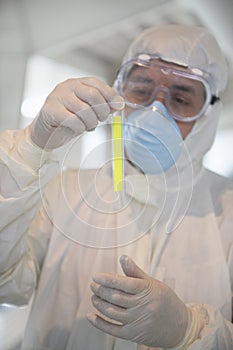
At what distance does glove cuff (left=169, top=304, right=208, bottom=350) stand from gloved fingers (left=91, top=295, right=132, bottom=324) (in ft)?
0.43

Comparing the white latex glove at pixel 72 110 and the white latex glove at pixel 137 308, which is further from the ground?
the white latex glove at pixel 72 110

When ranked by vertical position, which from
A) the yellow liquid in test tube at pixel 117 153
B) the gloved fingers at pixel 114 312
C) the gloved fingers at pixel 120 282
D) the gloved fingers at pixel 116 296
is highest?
the yellow liquid in test tube at pixel 117 153

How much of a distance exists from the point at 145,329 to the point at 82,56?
0.82 metres

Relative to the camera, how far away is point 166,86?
44.5 inches

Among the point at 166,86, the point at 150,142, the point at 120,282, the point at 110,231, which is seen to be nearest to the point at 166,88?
the point at 166,86

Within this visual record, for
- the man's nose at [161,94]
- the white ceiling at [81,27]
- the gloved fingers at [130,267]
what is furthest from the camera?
the white ceiling at [81,27]

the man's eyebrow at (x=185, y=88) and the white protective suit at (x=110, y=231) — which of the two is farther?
the man's eyebrow at (x=185, y=88)

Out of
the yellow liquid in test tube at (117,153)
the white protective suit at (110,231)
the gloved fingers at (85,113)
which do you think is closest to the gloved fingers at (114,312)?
the white protective suit at (110,231)

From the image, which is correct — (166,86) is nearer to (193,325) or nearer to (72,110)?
(72,110)

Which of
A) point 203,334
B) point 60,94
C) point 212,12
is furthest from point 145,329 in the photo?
point 212,12

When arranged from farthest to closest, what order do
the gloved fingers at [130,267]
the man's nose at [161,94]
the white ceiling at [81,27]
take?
the white ceiling at [81,27] → the man's nose at [161,94] → the gloved fingers at [130,267]

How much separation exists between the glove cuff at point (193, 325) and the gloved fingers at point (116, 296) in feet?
0.47

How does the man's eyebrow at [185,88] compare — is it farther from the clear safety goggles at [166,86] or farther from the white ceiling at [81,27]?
the white ceiling at [81,27]

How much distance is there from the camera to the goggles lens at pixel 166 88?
3.72 ft
